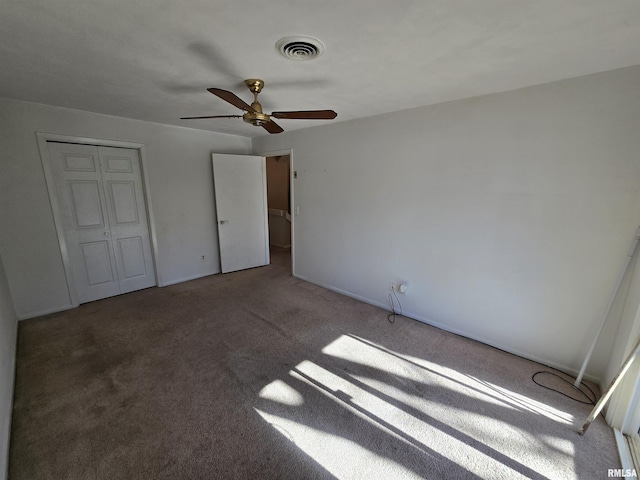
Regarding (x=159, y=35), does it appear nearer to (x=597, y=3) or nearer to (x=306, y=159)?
(x=597, y=3)

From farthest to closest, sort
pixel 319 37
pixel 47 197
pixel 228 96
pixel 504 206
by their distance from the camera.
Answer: pixel 47 197 → pixel 504 206 → pixel 228 96 → pixel 319 37

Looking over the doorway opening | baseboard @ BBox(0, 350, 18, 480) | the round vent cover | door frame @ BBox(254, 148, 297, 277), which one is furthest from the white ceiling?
the doorway opening

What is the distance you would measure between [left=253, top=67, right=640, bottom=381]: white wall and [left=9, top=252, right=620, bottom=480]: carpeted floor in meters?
0.41

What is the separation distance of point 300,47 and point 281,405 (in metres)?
2.24

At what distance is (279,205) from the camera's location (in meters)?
6.67

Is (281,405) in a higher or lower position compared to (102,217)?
lower

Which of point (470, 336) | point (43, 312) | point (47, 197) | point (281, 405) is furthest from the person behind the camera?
point (43, 312)

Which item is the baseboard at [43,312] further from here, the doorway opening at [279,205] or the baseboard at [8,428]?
the doorway opening at [279,205]

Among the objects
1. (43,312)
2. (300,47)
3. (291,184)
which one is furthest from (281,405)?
(43,312)

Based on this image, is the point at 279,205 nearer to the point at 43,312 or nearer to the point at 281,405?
the point at 43,312

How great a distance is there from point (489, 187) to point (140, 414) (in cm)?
312

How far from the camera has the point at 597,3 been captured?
1.12 meters

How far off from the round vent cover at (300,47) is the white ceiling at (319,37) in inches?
1.9

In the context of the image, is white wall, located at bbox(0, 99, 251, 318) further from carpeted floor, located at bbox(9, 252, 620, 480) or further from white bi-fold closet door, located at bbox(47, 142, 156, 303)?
carpeted floor, located at bbox(9, 252, 620, 480)
